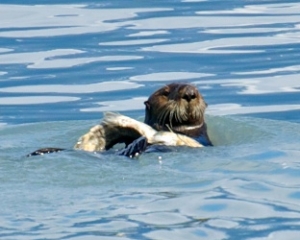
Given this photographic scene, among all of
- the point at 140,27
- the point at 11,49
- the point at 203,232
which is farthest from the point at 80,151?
the point at 140,27

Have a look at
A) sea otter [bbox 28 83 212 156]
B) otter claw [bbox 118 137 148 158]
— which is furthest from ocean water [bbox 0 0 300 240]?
sea otter [bbox 28 83 212 156]

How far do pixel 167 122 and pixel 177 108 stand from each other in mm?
185

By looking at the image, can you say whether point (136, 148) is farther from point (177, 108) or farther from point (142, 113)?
point (142, 113)

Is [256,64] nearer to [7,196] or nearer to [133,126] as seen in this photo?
[133,126]

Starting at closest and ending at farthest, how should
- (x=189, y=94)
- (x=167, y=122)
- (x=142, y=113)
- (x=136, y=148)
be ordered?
(x=136, y=148)
(x=189, y=94)
(x=167, y=122)
(x=142, y=113)

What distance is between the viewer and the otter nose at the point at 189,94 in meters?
8.63

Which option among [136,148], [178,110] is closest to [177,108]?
[178,110]

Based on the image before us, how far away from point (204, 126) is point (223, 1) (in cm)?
751

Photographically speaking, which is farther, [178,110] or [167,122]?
[167,122]

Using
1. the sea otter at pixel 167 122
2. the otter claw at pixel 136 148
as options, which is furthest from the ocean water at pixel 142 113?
the sea otter at pixel 167 122

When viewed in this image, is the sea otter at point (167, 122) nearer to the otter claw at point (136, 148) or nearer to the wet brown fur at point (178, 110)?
the wet brown fur at point (178, 110)

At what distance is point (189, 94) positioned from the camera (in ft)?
28.3

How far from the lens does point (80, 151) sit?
8.16 m

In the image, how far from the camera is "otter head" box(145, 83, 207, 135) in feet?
28.4
